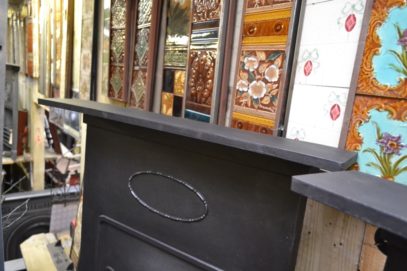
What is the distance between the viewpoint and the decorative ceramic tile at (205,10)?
0.95 m

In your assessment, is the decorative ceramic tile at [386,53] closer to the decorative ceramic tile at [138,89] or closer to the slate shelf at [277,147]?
the slate shelf at [277,147]

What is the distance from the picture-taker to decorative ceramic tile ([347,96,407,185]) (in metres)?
0.56

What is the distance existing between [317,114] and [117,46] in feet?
3.70

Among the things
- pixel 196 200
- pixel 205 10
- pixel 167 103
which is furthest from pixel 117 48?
pixel 196 200

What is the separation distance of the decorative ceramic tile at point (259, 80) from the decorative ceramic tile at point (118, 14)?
2.69 feet

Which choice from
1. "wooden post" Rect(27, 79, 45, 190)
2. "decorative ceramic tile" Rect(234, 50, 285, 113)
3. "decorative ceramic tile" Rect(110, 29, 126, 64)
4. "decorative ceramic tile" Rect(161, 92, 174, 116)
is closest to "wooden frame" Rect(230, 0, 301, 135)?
"decorative ceramic tile" Rect(234, 50, 285, 113)

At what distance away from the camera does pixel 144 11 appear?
4.21 ft

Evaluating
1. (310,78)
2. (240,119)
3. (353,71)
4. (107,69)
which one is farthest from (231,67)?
(107,69)

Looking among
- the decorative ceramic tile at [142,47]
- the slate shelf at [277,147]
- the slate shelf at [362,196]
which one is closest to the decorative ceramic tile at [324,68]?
the slate shelf at [277,147]

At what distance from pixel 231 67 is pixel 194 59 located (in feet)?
0.59

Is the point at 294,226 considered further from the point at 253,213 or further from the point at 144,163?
the point at 144,163

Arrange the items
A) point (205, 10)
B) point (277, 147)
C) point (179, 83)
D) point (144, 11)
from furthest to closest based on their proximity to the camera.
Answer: point (144, 11) < point (179, 83) < point (205, 10) < point (277, 147)

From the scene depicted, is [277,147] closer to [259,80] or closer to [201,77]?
[259,80]

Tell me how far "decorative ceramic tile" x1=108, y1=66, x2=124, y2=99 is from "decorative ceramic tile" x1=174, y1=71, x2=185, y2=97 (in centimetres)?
41
